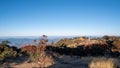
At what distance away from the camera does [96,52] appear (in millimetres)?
22000

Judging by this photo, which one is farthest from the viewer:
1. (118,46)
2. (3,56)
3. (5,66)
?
(118,46)

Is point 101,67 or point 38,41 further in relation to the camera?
point 38,41

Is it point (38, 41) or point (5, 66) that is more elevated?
point (38, 41)

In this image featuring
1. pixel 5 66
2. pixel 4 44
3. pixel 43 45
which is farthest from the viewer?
pixel 4 44

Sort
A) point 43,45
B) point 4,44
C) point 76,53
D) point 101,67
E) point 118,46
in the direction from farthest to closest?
1. point 118,46
2. point 76,53
3. point 4,44
4. point 43,45
5. point 101,67

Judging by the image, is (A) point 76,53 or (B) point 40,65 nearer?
(B) point 40,65

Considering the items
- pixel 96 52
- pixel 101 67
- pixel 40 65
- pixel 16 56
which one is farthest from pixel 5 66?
pixel 96 52

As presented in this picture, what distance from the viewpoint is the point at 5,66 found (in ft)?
43.1

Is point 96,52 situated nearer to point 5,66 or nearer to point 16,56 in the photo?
point 16,56

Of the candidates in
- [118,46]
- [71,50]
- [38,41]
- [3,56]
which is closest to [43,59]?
[38,41]

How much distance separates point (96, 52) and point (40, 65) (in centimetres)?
967

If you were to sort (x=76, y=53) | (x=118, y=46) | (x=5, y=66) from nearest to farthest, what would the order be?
(x=5, y=66) → (x=76, y=53) → (x=118, y=46)

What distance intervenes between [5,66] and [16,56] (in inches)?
160

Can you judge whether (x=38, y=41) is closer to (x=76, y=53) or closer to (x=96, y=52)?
(x=76, y=53)
